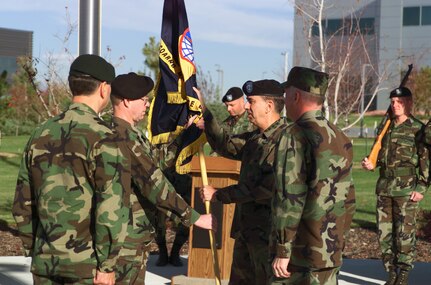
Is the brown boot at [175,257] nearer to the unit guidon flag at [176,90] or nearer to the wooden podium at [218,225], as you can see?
the wooden podium at [218,225]

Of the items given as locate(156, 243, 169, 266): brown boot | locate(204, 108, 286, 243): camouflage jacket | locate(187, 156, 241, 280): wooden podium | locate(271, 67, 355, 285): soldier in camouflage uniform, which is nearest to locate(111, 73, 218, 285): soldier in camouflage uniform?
locate(204, 108, 286, 243): camouflage jacket

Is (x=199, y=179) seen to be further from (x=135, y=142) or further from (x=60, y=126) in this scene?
(x=60, y=126)

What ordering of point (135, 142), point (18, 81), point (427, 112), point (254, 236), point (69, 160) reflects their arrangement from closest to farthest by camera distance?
1. point (69, 160)
2. point (135, 142)
3. point (254, 236)
4. point (18, 81)
5. point (427, 112)

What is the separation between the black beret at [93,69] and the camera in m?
4.74

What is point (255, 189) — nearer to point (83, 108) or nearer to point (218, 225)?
point (83, 108)

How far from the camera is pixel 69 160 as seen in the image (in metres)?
4.65

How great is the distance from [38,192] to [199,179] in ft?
14.0

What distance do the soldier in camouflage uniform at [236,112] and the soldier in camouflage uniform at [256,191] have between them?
3.50 metres

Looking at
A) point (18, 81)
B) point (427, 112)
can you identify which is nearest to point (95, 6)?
point (18, 81)

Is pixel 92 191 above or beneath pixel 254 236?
above

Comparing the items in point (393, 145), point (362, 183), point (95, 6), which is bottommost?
point (362, 183)

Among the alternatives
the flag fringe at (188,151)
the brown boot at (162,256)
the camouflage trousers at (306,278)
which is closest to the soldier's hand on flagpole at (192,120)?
the flag fringe at (188,151)

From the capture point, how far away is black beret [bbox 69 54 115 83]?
15.5 feet

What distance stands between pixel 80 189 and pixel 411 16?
78.3 metres
